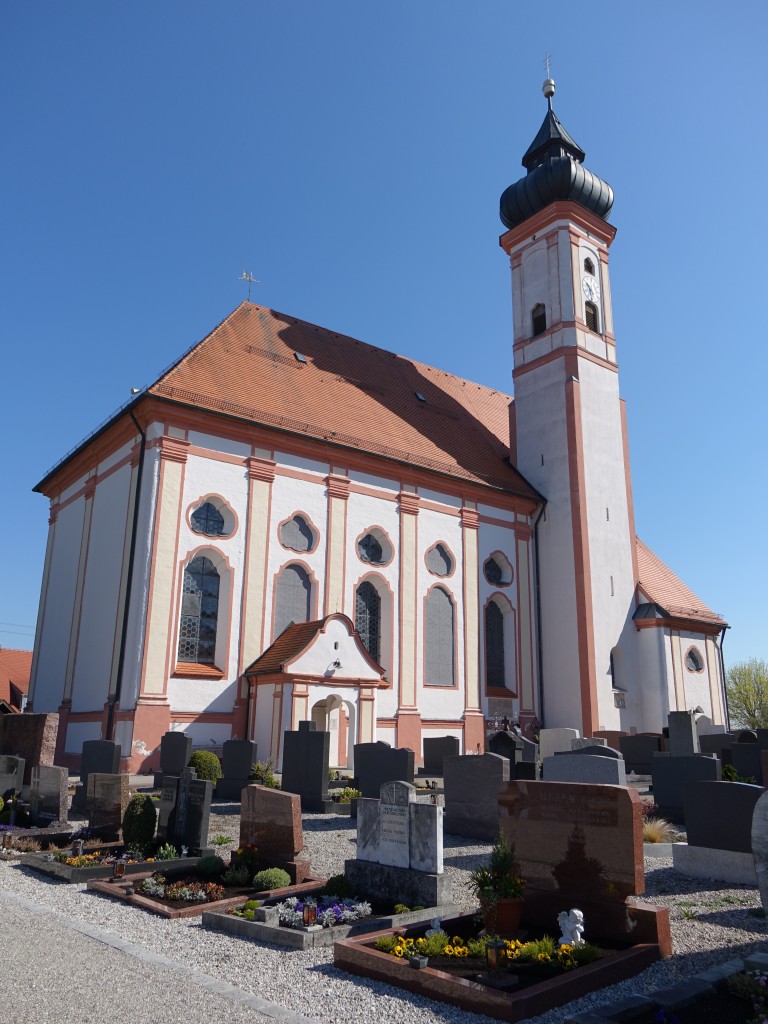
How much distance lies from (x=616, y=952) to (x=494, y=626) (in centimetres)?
1997

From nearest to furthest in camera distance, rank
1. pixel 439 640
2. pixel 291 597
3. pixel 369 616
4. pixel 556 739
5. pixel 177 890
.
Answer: pixel 177 890 → pixel 556 739 → pixel 291 597 → pixel 369 616 → pixel 439 640

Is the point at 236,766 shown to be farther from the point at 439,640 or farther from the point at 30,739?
the point at 439,640

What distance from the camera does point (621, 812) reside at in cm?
624

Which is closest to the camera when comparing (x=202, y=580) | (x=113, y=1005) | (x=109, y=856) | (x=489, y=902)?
(x=113, y=1005)

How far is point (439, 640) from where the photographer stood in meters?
23.7

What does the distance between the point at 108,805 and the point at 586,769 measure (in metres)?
6.37

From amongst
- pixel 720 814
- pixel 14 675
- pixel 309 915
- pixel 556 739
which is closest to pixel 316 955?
pixel 309 915

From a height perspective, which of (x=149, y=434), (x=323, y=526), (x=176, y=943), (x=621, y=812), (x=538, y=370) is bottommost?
(x=176, y=943)

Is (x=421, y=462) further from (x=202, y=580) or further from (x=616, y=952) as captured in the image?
(x=616, y=952)

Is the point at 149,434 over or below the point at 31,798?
over

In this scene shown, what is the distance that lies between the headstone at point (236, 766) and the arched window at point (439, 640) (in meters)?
8.75

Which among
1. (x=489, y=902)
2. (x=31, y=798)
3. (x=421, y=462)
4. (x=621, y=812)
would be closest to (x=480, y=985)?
(x=489, y=902)

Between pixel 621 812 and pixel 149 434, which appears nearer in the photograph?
pixel 621 812

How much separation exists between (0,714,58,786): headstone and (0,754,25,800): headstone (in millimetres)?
341
